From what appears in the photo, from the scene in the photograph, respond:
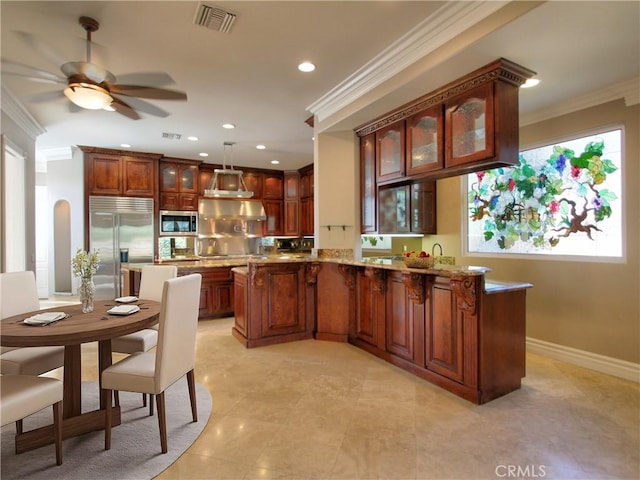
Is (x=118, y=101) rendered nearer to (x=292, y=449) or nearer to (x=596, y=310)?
(x=292, y=449)

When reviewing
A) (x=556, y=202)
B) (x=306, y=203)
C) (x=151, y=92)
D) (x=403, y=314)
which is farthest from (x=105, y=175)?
(x=556, y=202)

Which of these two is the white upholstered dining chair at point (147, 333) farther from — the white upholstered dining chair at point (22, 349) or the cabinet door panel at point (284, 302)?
the cabinet door panel at point (284, 302)

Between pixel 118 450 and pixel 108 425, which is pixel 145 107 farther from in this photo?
pixel 118 450

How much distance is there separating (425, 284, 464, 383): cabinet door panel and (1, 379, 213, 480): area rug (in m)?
1.86

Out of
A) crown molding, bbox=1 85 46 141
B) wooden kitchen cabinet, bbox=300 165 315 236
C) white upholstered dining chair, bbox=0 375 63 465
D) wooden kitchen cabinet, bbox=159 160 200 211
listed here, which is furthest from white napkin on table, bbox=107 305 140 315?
wooden kitchen cabinet, bbox=300 165 315 236

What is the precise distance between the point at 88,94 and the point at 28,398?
2065 mm

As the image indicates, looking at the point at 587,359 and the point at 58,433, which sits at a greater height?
the point at 58,433

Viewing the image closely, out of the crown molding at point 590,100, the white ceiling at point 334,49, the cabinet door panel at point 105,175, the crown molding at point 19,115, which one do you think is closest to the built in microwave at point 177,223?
the cabinet door panel at point 105,175

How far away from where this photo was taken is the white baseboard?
301 cm

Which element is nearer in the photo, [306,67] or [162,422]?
[162,422]

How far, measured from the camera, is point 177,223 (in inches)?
263

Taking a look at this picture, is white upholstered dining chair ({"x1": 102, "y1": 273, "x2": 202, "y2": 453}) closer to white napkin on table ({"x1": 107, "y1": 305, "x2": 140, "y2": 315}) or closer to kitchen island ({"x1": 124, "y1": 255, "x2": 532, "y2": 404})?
white napkin on table ({"x1": 107, "y1": 305, "x2": 140, "y2": 315})

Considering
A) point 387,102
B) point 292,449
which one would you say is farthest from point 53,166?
point 292,449

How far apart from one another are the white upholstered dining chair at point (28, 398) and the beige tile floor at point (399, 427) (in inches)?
27.7
